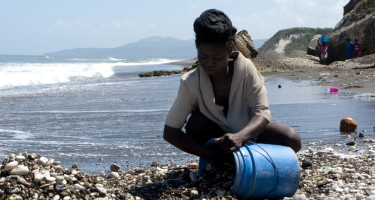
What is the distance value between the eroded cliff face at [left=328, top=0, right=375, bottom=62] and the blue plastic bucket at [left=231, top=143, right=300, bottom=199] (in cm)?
1985

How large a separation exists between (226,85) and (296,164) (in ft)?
2.63

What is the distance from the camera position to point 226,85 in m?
3.68

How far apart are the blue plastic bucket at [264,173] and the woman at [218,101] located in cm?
16

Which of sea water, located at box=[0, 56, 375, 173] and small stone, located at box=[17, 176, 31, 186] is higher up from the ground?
small stone, located at box=[17, 176, 31, 186]

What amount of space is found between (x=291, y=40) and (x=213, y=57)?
64.2 meters

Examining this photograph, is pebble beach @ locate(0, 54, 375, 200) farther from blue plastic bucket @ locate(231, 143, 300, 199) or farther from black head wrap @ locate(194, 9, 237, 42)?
black head wrap @ locate(194, 9, 237, 42)

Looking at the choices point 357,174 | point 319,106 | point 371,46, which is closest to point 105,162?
point 357,174

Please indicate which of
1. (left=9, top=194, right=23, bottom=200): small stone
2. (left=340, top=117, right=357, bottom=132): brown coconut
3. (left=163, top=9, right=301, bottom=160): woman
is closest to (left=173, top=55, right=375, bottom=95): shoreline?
(left=340, top=117, right=357, bottom=132): brown coconut

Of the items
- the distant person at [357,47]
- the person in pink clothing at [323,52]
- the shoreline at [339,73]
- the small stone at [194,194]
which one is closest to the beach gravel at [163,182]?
the small stone at [194,194]

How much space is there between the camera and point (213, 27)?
3375mm

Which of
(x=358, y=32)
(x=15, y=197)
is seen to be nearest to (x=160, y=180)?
(x=15, y=197)

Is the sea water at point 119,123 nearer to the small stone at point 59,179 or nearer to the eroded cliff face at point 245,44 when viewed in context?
the small stone at point 59,179

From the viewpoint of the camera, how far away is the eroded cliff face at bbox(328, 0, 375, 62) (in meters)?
21.7

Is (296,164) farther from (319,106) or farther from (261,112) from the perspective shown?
(319,106)
